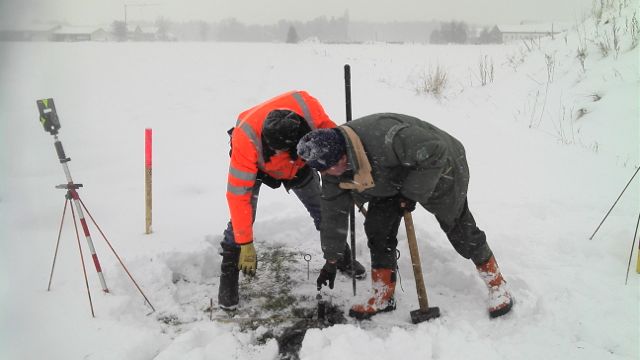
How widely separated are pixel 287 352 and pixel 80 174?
4.45 meters

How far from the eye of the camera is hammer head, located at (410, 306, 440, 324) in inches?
129

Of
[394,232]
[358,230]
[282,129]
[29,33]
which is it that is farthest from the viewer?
[358,230]

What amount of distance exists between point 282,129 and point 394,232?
1.16m

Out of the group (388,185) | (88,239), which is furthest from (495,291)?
(88,239)

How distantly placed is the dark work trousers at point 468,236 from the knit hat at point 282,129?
1105mm

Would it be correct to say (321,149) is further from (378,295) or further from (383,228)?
(378,295)

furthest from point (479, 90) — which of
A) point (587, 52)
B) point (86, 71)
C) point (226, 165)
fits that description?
point (86, 71)

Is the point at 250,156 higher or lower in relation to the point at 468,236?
higher

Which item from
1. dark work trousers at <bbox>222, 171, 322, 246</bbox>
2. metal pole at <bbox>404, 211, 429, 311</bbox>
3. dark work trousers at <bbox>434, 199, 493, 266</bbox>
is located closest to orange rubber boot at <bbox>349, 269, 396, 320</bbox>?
metal pole at <bbox>404, 211, 429, 311</bbox>

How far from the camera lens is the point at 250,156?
3.09 metres

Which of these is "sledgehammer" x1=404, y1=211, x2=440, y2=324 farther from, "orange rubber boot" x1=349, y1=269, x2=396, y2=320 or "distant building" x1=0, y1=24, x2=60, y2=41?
"distant building" x1=0, y1=24, x2=60, y2=41

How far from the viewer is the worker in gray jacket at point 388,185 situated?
2.74 m

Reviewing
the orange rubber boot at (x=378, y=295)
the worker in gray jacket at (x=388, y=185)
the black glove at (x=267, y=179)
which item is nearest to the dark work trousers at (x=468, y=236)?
the worker in gray jacket at (x=388, y=185)

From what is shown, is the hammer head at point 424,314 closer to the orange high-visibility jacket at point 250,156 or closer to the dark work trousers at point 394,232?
the dark work trousers at point 394,232
